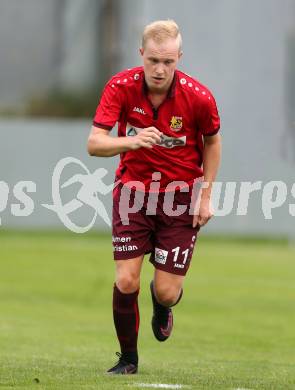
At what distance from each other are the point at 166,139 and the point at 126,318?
127cm

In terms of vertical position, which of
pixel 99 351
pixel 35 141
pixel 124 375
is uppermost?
pixel 124 375

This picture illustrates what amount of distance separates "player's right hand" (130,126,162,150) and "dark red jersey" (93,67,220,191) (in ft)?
1.52

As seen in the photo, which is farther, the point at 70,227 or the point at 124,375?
the point at 70,227

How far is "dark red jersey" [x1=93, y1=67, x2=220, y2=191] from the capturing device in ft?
26.8

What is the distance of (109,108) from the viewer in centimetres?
809

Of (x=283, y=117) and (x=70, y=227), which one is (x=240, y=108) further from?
(x=70, y=227)

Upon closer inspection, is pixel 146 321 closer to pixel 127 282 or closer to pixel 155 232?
pixel 155 232

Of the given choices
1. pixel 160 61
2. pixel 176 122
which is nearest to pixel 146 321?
pixel 176 122

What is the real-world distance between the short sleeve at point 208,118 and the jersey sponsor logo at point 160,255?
886 mm

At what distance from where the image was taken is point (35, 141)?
94.7ft

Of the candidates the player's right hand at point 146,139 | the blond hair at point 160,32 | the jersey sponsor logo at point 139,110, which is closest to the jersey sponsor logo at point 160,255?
the jersey sponsor logo at point 139,110

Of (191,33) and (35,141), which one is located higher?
(191,33)

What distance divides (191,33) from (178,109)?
A: 21536 mm

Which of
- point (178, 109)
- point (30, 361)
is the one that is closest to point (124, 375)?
point (30, 361)
